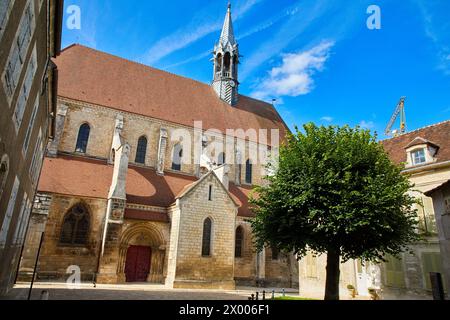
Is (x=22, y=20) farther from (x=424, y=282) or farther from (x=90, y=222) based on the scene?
(x=424, y=282)

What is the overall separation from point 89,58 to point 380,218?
24.0 meters

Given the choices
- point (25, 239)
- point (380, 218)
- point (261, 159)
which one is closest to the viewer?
point (380, 218)

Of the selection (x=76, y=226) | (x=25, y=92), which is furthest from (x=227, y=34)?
(x=25, y=92)

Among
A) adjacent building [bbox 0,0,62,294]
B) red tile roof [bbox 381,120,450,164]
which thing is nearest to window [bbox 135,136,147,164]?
adjacent building [bbox 0,0,62,294]

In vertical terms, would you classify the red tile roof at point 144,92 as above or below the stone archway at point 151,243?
above

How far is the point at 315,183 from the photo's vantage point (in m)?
12.1

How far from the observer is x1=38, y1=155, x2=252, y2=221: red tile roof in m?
17.7

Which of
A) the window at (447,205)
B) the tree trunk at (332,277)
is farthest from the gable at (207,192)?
the window at (447,205)

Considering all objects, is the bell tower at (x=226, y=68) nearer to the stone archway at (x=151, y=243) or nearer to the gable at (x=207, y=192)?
the gable at (x=207, y=192)

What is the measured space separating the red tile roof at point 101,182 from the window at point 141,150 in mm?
1113

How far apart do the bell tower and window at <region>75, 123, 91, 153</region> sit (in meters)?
13.6

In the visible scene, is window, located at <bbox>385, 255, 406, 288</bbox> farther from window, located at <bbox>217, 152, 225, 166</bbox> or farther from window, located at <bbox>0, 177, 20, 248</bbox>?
window, located at <bbox>0, 177, 20, 248</bbox>

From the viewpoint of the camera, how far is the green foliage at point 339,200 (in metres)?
11.4
